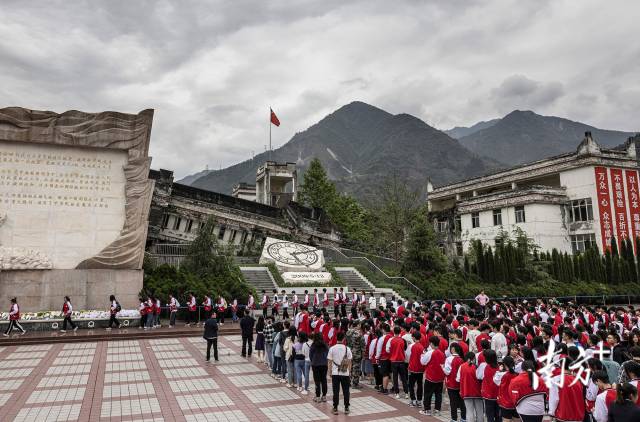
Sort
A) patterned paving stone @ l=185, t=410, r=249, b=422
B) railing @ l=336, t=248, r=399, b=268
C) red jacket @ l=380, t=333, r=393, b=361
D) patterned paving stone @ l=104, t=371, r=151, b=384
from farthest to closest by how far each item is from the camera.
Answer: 1. railing @ l=336, t=248, r=399, b=268
2. patterned paving stone @ l=104, t=371, r=151, b=384
3. red jacket @ l=380, t=333, r=393, b=361
4. patterned paving stone @ l=185, t=410, r=249, b=422

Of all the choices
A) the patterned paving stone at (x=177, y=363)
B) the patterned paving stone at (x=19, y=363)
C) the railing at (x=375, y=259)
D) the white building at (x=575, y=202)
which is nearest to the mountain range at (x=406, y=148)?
the white building at (x=575, y=202)

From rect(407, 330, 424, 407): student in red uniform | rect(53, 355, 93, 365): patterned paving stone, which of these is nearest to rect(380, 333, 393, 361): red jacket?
rect(407, 330, 424, 407): student in red uniform

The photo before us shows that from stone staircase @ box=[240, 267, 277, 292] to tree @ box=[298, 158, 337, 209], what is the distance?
19074 mm

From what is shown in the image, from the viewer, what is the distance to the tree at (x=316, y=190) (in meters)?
45.2

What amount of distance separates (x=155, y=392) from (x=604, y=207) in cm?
3688

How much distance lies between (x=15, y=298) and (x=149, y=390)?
34.7 feet

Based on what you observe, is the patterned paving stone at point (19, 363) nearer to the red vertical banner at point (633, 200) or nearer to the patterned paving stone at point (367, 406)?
the patterned paving stone at point (367, 406)

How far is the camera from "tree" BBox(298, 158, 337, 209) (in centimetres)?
4522

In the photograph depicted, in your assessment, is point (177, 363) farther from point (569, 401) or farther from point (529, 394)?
point (569, 401)

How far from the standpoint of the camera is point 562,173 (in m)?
37.6

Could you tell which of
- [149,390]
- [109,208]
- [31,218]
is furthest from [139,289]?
[149,390]

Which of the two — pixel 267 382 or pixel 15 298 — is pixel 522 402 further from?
pixel 15 298

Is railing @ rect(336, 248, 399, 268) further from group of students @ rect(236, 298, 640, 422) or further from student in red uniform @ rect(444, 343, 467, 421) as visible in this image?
student in red uniform @ rect(444, 343, 467, 421)

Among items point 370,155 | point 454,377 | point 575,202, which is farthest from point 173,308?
point 370,155
